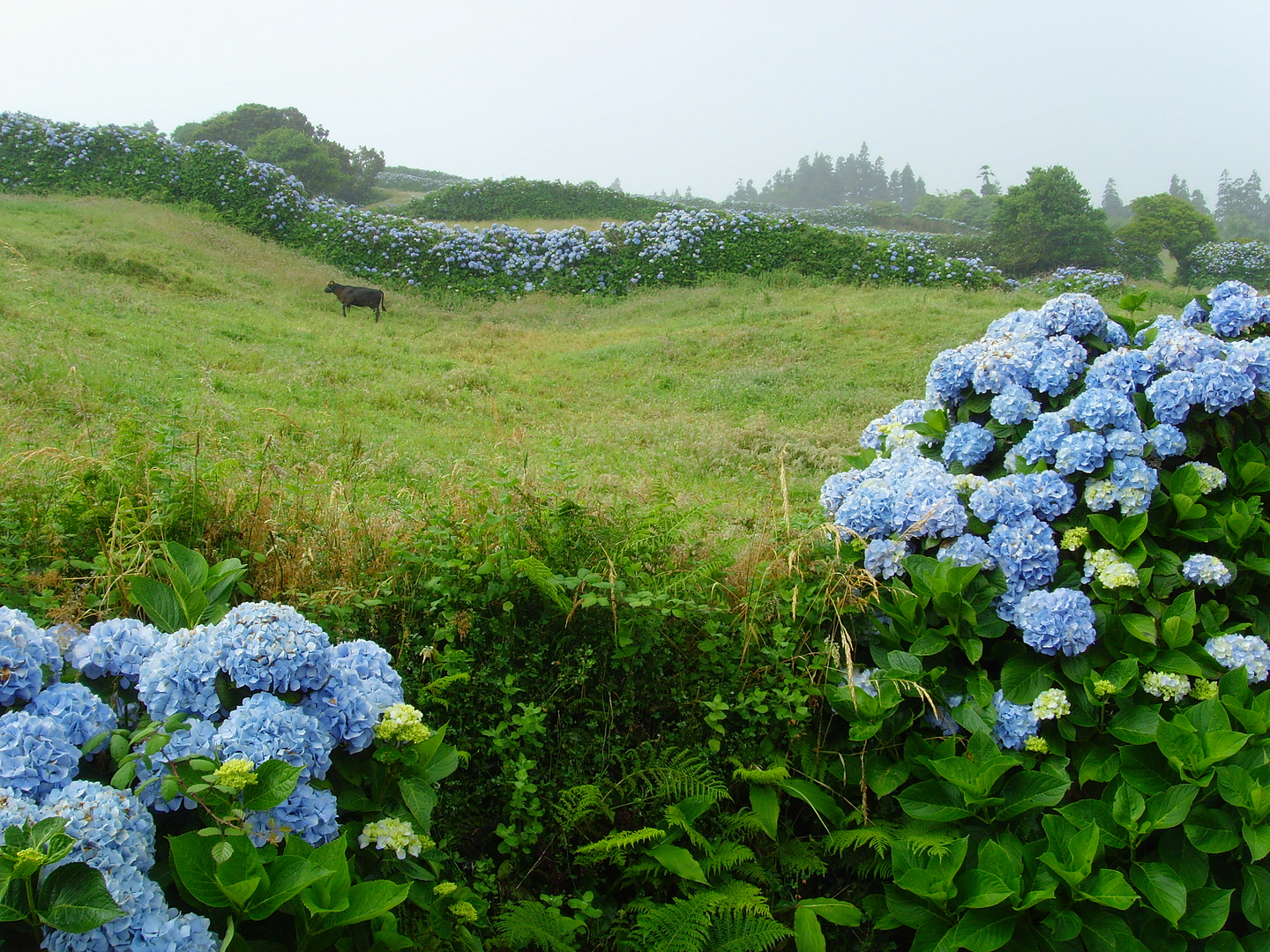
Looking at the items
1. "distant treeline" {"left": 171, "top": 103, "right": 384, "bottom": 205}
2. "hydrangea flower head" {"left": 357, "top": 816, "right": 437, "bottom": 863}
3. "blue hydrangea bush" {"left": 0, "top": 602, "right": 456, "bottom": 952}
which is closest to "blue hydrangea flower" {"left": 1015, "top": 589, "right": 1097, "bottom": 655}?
"blue hydrangea bush" {"left": 0, "top": 602, "right": 456, "bottom": 952}

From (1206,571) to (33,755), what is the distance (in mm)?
3805

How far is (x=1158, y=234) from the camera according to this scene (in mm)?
35000

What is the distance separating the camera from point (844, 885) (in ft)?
10.5

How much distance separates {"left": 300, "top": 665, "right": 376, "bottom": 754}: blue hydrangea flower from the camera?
2.21 m

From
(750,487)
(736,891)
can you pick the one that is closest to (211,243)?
(750,487)

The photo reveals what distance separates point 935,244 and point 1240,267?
1267 cm

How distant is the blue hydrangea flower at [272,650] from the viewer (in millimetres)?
2125

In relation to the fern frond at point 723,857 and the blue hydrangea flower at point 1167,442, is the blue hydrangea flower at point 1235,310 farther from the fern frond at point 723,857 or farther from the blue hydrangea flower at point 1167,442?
the fern frond at point 723,857

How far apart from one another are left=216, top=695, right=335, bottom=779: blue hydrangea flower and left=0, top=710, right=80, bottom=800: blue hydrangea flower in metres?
0.32

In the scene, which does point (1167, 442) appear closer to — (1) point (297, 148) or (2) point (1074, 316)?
(2) point (1074, 316)

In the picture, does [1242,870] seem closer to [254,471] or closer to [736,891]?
[736,891]

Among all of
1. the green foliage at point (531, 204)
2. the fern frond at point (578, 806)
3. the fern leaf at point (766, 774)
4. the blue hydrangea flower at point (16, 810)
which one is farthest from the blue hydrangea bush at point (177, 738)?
the green foliage at point (531, 204)

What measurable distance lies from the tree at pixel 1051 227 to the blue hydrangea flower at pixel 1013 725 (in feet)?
112

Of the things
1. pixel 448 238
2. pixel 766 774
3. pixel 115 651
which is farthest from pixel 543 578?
pixel 448 238
